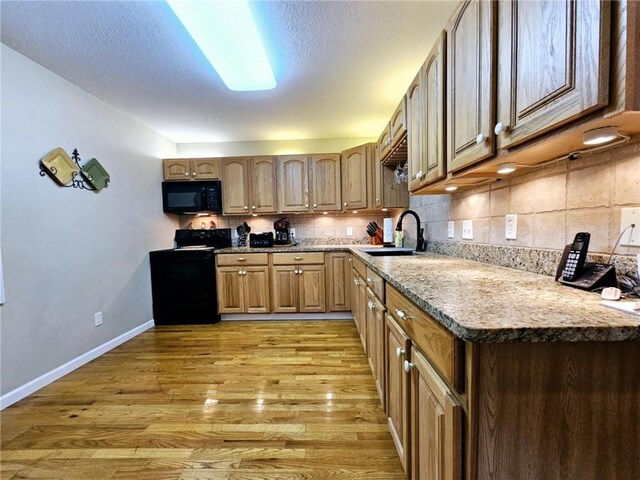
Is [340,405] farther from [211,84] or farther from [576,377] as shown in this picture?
[211,84]

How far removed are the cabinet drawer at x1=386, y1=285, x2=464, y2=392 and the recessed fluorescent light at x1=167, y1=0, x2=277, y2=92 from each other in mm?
1688

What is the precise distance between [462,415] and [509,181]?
1235mm

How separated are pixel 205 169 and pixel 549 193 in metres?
3.52

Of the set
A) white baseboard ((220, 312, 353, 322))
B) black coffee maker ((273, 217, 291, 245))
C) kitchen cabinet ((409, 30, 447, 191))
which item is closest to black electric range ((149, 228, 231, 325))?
white baseboard ((220, 312, 353, 322))

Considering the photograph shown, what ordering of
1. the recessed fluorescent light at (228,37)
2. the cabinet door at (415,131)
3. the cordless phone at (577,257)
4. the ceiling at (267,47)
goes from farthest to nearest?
the cabinet door at (415,131), the ceiling at (267,47), the recessed fluorescent light at (228,37), the cordless phone at (577,257)

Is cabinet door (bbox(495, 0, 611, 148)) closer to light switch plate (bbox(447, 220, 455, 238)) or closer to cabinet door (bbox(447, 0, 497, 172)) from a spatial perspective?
cabinet door (bbox(447, 0, 497, 172))

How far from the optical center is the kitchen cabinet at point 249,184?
3623 mm

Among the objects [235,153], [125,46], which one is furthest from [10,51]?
[235,153]

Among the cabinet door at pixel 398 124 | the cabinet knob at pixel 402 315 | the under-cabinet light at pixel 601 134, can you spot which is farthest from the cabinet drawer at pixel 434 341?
the cabinet door at pixel 398 124

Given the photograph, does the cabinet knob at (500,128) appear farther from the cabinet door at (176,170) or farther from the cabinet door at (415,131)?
the cabinet door at (176,170)

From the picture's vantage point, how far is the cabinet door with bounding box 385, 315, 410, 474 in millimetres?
1073

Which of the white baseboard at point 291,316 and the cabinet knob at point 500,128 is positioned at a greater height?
the cabinet knob at point 500,128

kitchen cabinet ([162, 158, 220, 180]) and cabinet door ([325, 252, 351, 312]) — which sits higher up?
kitchen cabinet ([162, 158, 220, 180])

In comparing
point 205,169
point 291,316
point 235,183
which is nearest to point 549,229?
point 291,316
